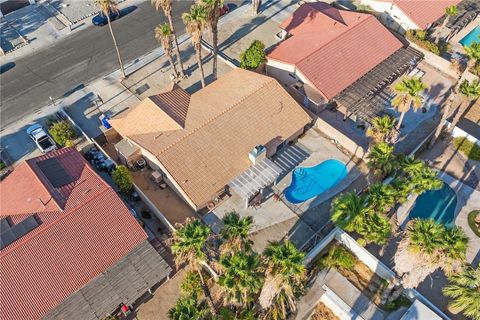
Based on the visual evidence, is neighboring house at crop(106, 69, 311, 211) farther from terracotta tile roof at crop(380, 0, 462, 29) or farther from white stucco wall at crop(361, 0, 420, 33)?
terracotta tile roof at crop(380, 0, 462, 29)

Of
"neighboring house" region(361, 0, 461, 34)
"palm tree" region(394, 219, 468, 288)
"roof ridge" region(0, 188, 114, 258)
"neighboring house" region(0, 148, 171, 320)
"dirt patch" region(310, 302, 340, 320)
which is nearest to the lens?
"palm tree" region(394, 219, 468, 288)

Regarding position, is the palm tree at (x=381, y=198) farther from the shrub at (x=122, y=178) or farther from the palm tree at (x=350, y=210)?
the shrub at (x=122, y=178)

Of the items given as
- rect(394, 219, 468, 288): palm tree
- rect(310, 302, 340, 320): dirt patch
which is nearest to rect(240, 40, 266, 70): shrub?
rect(394, 219, 468, 288): palm tree

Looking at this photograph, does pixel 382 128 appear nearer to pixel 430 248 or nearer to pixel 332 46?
pixel 430 248

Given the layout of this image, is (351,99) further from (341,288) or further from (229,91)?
(341,288)

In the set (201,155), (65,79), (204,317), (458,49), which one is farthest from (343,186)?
(65,79)
